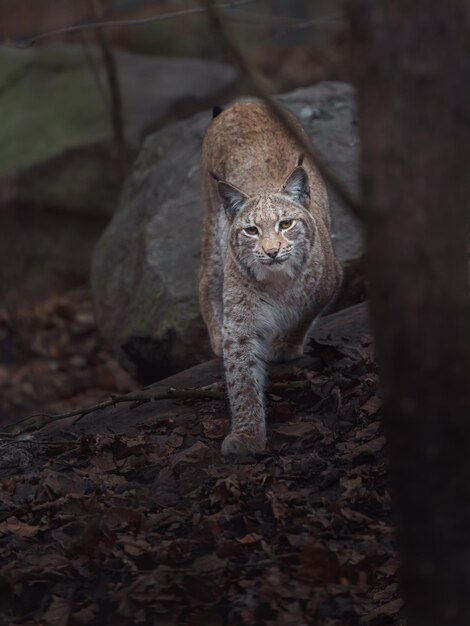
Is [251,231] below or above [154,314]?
above

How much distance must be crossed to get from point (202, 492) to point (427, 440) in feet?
5.75

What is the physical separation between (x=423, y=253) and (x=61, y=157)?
8.77 m

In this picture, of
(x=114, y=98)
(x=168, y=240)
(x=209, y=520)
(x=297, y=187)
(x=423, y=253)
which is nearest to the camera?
(x=423, y=253)

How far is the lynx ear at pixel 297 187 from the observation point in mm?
5098

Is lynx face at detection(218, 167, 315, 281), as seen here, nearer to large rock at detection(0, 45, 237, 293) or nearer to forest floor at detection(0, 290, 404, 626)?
forest floor at detection(0, 290, 404, 626)

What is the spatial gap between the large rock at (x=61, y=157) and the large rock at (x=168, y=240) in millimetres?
2631

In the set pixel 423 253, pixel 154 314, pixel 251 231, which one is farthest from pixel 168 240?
pixel 423 253

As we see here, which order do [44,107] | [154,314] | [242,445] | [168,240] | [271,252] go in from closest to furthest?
1. [242,445]
2. [271,252]
3. [154,314]
4. [168,240]
5. [44,107]

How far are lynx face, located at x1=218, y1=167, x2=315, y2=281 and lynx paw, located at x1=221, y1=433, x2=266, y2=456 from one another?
35.4 inches

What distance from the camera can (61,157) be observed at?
10.7 meters

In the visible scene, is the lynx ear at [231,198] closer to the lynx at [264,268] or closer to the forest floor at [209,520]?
the lynx at [264,268]

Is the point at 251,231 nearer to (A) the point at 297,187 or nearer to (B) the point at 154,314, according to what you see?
(A) the point at 297,187

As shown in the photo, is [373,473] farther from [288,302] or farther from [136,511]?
[288,302]

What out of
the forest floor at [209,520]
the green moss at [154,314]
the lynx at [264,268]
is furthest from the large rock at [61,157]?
the forest floor at [209,520]
